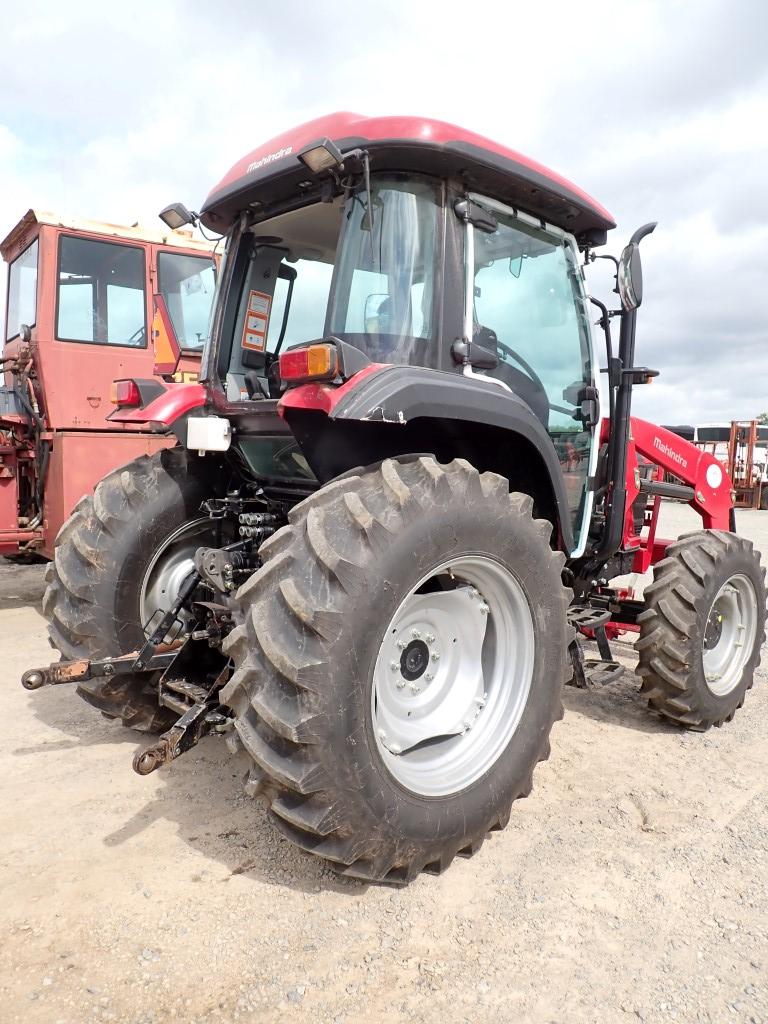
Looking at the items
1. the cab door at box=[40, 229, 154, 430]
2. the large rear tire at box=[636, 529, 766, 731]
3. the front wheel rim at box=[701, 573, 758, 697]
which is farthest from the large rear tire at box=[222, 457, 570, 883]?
the cab door at box=[40, 229, 154, 430]

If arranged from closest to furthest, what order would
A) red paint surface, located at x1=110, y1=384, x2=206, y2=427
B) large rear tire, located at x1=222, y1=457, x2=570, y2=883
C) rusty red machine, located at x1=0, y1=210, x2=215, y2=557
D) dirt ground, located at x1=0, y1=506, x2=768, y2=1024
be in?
dirt ground, located at x1=0, y1=506, x2=768, y2=1024
large rear tire, located at x1=222, y1=457, x2=570, y2=883
red paint surface, located at x1=110, y1=384, x2=206, y2=427
rusty red machine, located at x1=0, y1=210, x2=215, y2=557

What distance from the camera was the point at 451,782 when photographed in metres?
2.44

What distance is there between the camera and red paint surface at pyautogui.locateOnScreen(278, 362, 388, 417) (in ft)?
7.39

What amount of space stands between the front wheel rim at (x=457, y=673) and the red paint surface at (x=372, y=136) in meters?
1.44

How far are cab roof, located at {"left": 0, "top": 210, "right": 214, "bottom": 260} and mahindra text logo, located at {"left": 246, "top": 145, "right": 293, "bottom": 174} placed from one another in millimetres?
3722

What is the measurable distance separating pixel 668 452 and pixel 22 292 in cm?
578

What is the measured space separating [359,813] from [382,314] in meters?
1.65

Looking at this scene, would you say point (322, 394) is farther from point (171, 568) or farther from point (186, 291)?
point (186, 291)

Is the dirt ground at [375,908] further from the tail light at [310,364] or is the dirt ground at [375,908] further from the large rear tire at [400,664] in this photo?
the tail light at [310,364]

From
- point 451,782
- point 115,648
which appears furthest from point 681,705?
point 115,648

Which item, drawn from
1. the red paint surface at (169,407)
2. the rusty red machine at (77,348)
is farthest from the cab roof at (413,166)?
the rusty red machine at (77,348)

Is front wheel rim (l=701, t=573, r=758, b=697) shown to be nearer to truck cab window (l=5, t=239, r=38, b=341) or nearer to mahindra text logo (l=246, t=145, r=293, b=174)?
mahindra text logo (l=246, t=145, r=293, b=174)

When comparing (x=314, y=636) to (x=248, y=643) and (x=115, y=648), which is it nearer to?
(x=248, y=643)

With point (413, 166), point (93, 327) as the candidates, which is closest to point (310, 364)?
point (413, 166)
